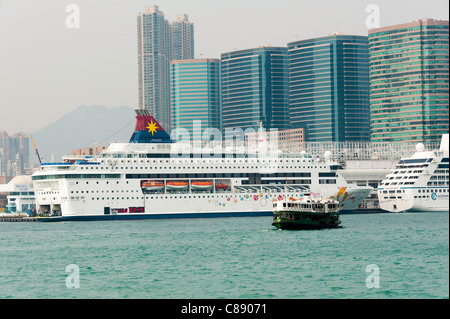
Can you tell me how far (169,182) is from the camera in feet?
295

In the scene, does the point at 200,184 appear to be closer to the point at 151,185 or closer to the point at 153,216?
the point at 151,185

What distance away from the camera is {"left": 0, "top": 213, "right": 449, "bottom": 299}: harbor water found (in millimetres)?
31672

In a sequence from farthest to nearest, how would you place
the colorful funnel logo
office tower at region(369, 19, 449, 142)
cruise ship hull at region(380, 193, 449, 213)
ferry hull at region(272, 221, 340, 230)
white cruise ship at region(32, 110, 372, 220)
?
office tower at region(369, 19, 449, 142)
cruise ship hull at region(380, 193, 449, 213)
the colorful funnel logo
white cruise ship at region(32, 110, 372, 220)
ferry hull at region(272, 221, 340, 230)

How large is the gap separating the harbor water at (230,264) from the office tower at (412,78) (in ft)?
418

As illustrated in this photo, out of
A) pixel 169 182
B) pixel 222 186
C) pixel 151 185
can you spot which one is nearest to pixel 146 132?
pixel 169 182

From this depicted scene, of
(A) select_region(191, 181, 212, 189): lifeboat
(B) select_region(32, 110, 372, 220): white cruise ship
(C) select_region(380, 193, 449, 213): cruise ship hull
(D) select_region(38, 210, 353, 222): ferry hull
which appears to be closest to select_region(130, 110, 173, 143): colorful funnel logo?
(B) select_region(32, 110, 372, 220): white cruise ship

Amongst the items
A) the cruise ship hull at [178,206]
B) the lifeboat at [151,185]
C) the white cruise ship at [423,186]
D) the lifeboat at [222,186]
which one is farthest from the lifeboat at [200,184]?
the white cruise ship at [423,186]

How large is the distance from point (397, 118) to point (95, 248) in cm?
15518

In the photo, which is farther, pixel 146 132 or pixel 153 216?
pixel 146 132

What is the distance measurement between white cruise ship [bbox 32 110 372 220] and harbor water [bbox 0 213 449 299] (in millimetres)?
18905

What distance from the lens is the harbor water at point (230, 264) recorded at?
31672 millimetres

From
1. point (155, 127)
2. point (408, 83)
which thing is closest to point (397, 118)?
point (408, 83)

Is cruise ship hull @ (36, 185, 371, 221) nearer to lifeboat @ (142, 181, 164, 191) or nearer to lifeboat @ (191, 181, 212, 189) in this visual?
lifeboat @ (191, 181, 212, 189)

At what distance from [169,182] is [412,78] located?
117 metres
